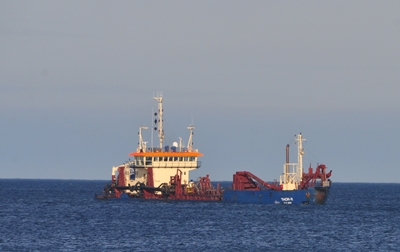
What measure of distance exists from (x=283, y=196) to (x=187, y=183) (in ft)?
38.1

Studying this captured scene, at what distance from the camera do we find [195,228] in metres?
67.3

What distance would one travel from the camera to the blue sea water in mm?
56656

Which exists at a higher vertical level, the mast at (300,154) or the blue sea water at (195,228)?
the mast at (300,154)

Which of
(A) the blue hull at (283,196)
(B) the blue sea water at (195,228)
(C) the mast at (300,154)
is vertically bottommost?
(B) the blue sea water at (195,228)

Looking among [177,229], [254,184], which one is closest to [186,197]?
[254,184]

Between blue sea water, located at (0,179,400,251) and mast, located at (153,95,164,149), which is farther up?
mast, located at (153,95,164,149)

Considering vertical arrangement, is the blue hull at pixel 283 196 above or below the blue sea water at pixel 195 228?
above

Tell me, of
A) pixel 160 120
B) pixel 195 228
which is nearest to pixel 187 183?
pixel 160 120

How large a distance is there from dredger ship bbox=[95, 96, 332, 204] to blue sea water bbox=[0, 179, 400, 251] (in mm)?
1154

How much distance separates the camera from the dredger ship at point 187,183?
88.6 metres

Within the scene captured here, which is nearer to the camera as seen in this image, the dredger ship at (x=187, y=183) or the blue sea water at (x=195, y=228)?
the blue sea water at (x=195, y=228)

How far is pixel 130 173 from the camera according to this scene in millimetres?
98562

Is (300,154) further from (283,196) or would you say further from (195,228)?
(195,228)

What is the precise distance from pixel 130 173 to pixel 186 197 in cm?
757
